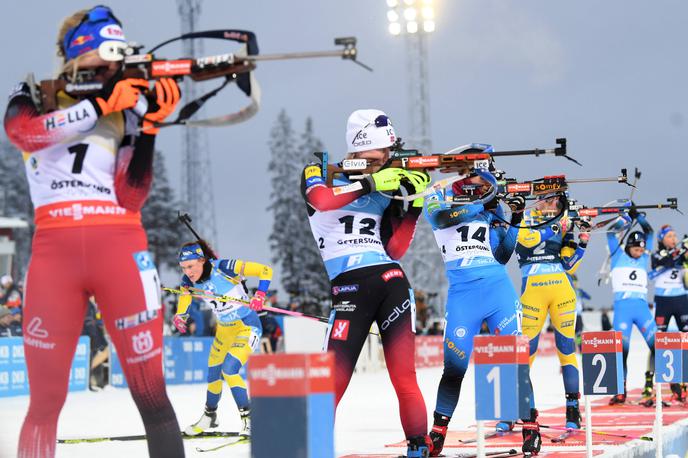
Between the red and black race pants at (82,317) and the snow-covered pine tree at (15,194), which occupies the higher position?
the snow-covered pine tree at (15,194)

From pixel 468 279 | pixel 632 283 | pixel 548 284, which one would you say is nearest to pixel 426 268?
pixel 632 283

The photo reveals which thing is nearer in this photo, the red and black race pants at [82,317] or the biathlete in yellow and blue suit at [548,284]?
the red and black race pants at [82,317]

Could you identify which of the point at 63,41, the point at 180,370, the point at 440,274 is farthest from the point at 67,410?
the point at 440,274

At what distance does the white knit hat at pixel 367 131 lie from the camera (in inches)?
303

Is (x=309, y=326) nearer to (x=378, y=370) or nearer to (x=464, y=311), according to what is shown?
(x=378, y=370)

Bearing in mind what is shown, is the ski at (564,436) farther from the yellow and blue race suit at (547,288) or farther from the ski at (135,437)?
the ski at (135,437)

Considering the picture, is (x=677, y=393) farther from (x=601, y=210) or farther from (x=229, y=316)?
(x=229, y=316)

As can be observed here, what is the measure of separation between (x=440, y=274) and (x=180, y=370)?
18973 millimetres

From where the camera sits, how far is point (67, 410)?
15.9 metres

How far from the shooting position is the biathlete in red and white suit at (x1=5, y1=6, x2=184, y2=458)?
5.16 meters

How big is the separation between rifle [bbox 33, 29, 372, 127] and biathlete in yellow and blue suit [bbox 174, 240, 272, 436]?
586 centimetres

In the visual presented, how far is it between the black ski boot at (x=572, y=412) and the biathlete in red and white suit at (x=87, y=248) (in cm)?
637

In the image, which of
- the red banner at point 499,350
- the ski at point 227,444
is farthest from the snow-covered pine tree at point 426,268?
the red banner at point 499,350

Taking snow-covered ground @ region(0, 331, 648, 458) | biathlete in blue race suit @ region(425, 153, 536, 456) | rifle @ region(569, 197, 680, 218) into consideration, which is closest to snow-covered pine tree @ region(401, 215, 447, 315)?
snow-covered ground @ region(0, 331, 648, 458)
